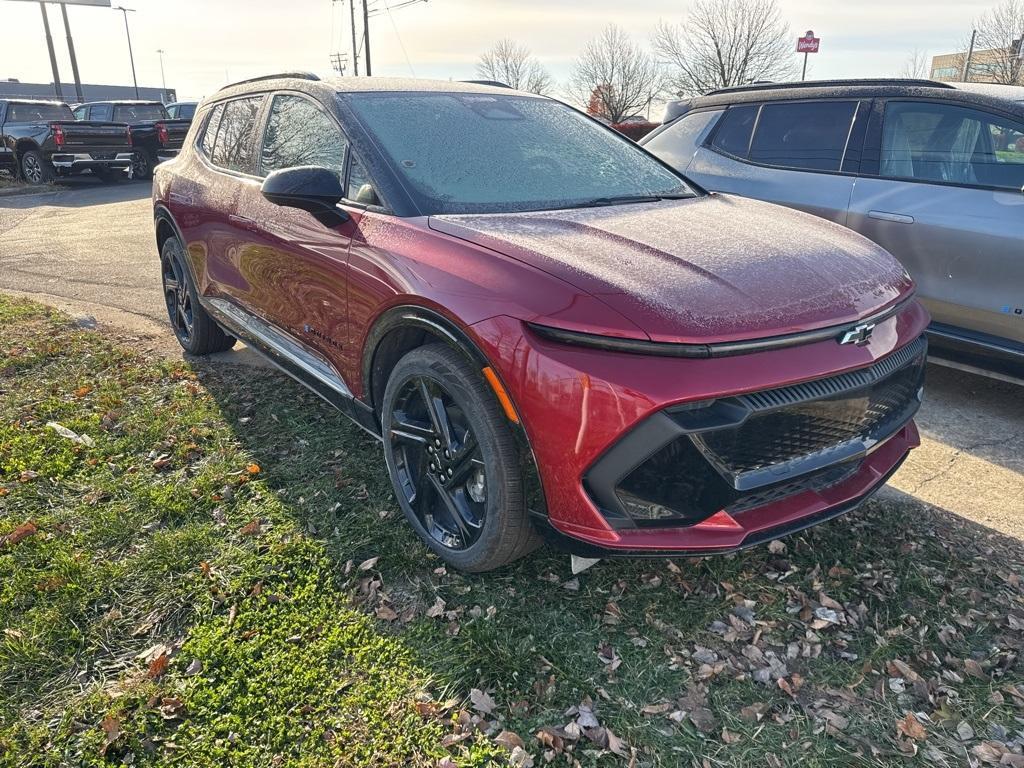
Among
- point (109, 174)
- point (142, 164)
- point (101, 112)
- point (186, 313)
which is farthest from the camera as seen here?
point (101, 112)

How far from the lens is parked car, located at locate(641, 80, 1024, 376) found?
389 cm

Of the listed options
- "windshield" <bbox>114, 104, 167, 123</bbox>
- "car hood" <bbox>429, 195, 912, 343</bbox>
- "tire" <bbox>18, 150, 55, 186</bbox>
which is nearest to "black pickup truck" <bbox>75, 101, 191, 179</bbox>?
"windshield" <bbox>114, 104, 167, 123</bbox>

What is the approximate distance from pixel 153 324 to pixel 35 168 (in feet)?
44.3

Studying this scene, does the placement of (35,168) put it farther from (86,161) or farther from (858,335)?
(858,335)

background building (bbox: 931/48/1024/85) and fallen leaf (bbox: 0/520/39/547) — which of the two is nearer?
fallen leaf (bbox: 0/520/39/547)

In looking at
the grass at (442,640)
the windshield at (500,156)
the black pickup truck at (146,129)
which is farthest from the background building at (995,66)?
the grass at (442,640)

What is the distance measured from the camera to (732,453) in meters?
2.12

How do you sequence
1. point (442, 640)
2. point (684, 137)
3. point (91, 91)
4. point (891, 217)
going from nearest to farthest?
point (442, 640), point (891, 217), point (684, 137), point (91, 91)

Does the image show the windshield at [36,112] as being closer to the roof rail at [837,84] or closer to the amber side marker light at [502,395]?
the roof rail at [837,84]

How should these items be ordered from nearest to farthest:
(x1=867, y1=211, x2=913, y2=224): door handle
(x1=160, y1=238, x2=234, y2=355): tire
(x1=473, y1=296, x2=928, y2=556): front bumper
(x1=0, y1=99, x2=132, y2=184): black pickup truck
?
(x1=473, y1=296, x2=928, y2=556): front bumper < (x1=867, y1=211, x2=913, y2=224): door handle < (x1=160, y1=238, x2=234, y2=355): tire < (x1=0, y1=99, x2=132, y2=184): black pickup truck

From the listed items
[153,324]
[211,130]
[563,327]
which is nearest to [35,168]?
[153,324]

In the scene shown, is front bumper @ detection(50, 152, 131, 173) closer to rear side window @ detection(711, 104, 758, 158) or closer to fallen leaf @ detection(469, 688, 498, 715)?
rear side window @ detection(711, 104, 758, 158)

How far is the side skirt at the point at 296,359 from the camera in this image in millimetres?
3125

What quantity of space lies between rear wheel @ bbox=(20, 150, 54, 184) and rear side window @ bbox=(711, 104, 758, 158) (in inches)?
628
